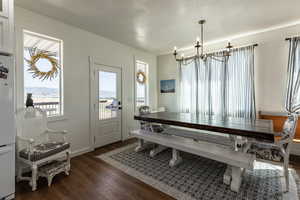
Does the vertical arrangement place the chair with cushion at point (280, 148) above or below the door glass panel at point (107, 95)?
below

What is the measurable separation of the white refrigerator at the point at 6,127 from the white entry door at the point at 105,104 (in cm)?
158

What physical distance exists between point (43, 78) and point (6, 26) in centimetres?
109

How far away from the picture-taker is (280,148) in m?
1.88

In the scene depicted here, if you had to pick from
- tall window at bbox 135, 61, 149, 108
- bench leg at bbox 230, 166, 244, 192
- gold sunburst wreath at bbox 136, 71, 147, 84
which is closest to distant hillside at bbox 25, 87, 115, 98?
tall window at bbox 135, 61, 149, 108

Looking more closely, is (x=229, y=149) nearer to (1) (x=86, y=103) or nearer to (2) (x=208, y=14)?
(2) (x=208, y=14)

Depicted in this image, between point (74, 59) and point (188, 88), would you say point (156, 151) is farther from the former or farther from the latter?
point (74, 59)

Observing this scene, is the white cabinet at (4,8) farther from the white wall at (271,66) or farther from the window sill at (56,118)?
the white wall at (271,66)

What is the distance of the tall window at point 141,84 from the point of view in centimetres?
452

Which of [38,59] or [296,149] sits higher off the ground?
[38,59]

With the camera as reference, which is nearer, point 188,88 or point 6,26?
point 6,26

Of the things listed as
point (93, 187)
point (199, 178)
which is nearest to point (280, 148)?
point (199, 178)

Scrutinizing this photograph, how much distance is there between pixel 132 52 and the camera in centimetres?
423

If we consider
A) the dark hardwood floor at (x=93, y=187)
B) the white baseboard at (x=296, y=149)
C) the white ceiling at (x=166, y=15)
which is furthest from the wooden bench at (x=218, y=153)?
the white ceiling at (x=166, y=15)

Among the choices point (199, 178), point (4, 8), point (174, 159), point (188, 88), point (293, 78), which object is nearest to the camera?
point (4, 8)
